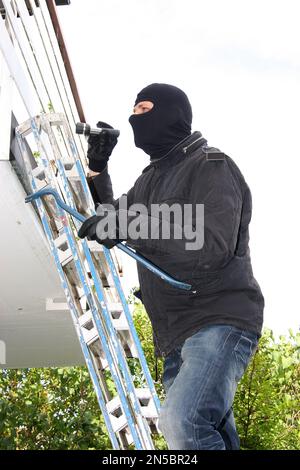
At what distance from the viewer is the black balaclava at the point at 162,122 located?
2969 mm

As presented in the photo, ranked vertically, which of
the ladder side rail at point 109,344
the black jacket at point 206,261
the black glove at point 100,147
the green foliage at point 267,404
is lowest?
the green foliage at point 267,404

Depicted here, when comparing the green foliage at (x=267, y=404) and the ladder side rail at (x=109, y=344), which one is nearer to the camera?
the ladder side rail at (x=109, y=344)

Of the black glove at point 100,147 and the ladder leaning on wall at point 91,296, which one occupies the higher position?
the black glove at point 100,147

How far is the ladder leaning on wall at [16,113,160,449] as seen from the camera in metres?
3.17

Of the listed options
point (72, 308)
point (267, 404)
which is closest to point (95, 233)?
point (72, 308)

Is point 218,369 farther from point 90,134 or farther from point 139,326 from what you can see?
point 139,326

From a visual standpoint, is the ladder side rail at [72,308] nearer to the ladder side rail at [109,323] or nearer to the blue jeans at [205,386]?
the ladder side rail at [109,323]

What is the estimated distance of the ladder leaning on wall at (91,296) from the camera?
10.4ft

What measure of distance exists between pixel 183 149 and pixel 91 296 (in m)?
1.07

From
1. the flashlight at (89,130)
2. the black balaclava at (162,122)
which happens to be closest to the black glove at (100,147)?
the flashlight at (89,130)

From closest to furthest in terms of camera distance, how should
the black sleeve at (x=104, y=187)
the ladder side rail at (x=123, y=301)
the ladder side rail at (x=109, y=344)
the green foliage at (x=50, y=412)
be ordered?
the ladder side rail at (x=109, y=344)
the ladder side rail at (x=123, y=301)
the black sleeve at (x=104, y=187)
the green foliage at (x=50, y=412)

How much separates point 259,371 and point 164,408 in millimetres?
11204

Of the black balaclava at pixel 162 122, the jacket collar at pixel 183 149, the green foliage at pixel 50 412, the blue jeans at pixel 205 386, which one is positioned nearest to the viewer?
the blue jeans at pixel 205 386
